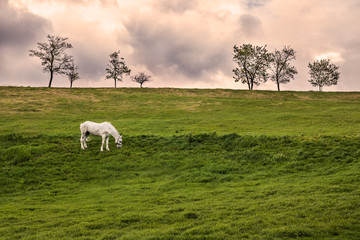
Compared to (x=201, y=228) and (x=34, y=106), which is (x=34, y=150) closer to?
(x=201, y=228)

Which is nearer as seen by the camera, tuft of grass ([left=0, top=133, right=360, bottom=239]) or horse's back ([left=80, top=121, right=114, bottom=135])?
tuft of grass ([left=0, top=133, right=360, bottom=239])

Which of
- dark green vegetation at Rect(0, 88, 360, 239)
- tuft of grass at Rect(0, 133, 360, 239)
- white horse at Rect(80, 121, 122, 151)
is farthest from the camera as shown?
white horse at Rect(80, 121, 122, 151)

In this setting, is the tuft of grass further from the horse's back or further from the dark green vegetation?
the horse's back

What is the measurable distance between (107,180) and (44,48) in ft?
224

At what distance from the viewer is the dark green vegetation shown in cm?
1037

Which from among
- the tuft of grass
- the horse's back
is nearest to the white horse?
the horse's back

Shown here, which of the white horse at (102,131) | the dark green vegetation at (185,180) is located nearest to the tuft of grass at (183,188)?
Answer: the dark green vegetation at (185,180)

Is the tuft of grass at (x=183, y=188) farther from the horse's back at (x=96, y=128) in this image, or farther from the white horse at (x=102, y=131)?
the horse's back at (x=96, y=128)

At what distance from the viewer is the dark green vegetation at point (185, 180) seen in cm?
1037

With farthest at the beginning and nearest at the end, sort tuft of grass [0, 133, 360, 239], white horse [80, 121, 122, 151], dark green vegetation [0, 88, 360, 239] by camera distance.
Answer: white horse [80, 121, 122, 151] < dark green vegetation [0, 88, 360, 239] < tuft of grass [0, 133, 360, 239]

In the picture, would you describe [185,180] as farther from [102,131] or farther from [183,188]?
[102,131]

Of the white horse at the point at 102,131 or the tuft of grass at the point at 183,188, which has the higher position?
the white horse at the point at 102,131

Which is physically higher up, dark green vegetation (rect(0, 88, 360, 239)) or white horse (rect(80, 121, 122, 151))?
white horse (rect(80, 121, 122, 151))

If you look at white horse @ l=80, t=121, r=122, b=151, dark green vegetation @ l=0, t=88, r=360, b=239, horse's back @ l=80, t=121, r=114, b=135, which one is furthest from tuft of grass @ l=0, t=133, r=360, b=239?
horse's back @ l=80, t=121, r=114, b=135
